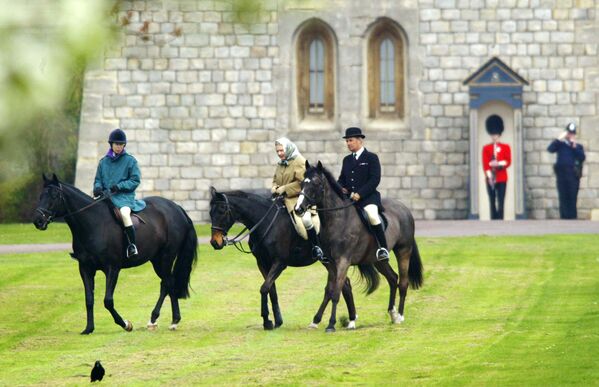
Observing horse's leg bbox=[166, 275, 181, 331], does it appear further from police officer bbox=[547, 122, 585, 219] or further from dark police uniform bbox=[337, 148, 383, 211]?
police officer bbox=[547, 122, 585, 219]

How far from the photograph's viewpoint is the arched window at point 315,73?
40.6 meters

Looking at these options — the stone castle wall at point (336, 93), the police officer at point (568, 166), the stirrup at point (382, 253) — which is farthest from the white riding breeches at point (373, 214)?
the stone castle wall at point (336, 93)

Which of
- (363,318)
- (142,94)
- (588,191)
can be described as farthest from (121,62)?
(363,318)

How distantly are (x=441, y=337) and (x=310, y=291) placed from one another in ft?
19.8

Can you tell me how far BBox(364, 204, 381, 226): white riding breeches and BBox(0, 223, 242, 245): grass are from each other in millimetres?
13092

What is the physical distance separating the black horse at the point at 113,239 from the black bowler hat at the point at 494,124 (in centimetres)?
1788

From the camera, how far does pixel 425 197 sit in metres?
39.8

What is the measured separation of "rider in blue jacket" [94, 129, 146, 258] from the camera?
71.1 ft

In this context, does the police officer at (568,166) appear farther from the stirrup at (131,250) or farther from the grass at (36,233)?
the stirrup at (131,250)

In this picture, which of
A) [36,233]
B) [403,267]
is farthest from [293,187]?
[36,233]

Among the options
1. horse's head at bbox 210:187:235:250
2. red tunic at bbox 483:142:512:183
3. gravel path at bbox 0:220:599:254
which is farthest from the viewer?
→ red tunic at bbox 483:142:512:183

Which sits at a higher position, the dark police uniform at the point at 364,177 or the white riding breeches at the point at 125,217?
the dark police uniform at the point at 364,177

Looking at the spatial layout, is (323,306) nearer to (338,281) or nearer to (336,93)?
(338,281)

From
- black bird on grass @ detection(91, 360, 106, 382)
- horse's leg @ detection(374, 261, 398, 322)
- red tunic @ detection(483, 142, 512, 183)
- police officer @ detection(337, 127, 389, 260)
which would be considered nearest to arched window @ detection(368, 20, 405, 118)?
red tunic @ detection(483, 142, 512, 183)
